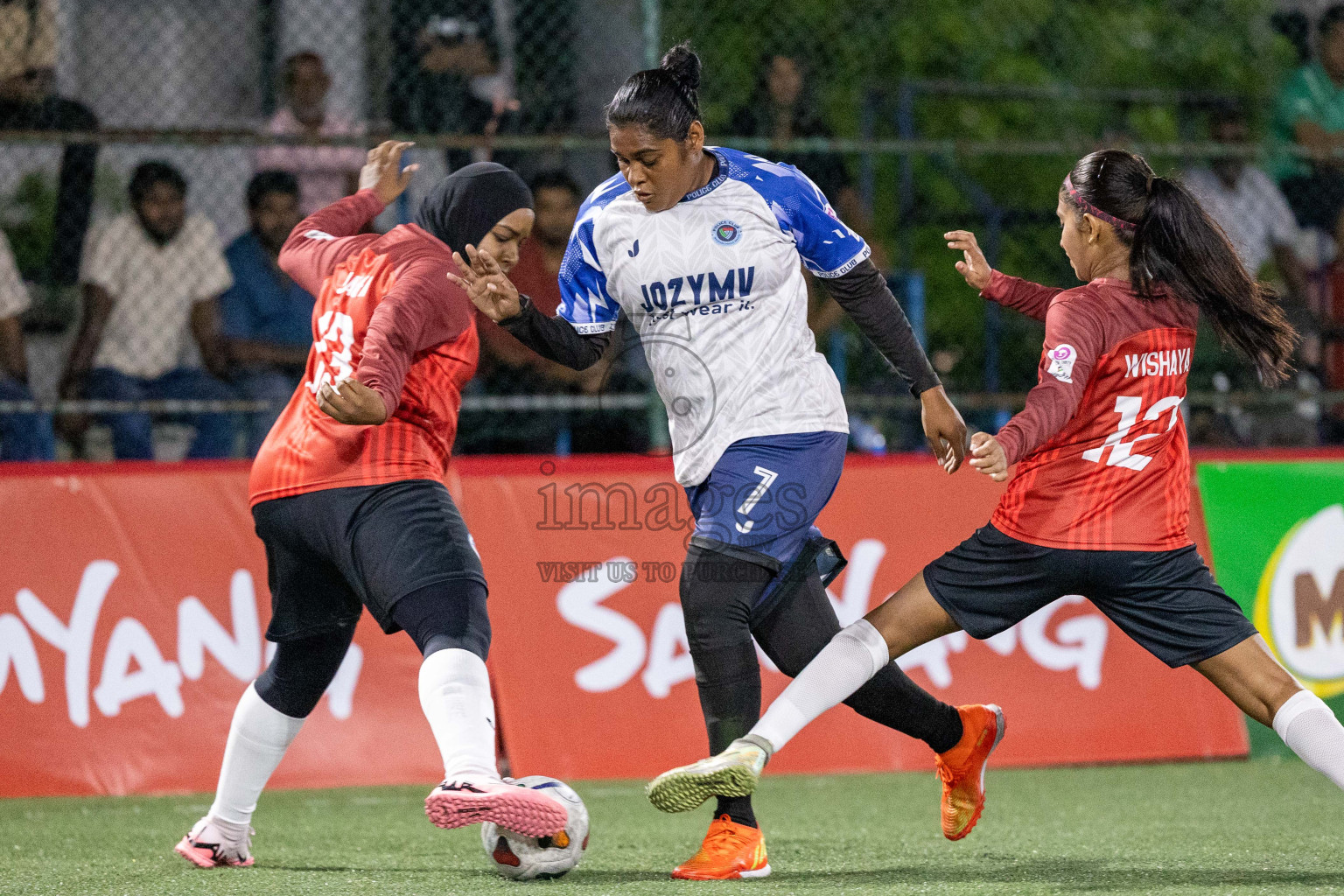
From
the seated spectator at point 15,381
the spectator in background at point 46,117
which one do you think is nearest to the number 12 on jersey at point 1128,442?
the seated spectator at point 15,381

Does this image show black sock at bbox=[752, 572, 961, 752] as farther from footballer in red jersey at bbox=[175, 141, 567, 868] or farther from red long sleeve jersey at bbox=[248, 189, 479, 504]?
red long sleeve jersey at bbox=[248, 189, 479, 504]

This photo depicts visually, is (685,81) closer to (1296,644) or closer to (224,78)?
(1296,644)

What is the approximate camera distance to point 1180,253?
12.5 ft

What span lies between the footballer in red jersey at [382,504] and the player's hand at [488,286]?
13 centimetres

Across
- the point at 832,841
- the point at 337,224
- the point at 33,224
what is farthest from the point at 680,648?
the point at 33,224

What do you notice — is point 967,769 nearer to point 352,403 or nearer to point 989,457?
point 989,457

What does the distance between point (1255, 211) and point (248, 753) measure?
6.22 metres

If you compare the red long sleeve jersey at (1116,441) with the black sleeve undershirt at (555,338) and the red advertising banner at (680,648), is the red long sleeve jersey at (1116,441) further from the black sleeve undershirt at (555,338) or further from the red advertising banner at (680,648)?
the red advertising banner at (680,648)

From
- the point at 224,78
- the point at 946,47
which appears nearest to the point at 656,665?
the point at 224,78

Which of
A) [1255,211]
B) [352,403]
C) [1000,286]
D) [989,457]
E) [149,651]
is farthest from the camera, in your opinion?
[1255,211]

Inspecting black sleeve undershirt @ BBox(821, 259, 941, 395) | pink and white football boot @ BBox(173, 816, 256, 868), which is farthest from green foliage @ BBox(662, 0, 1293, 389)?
pink and white football boot @ BBox(173, 816, 256, 868)

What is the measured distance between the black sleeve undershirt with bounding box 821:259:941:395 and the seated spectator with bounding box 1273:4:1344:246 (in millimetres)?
4799

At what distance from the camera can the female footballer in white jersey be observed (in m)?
3.83

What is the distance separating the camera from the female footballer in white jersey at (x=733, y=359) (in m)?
3.83
